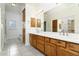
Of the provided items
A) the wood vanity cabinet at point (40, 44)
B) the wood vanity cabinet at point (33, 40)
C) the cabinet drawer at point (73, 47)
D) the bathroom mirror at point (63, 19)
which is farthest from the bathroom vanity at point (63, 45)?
the wood vanity cabinet at point (33, 40)

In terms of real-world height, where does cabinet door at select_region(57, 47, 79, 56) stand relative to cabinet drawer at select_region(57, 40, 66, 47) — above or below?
below

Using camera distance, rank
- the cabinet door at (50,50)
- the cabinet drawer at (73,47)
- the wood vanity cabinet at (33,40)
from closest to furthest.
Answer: the cabinet drawer at (73,47), the cabinet door at (50,50), the wood vanity cabinet at (33,40)

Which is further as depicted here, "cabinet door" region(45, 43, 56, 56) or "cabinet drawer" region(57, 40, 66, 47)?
"cabinet door" region(45, 43, 56, 56)

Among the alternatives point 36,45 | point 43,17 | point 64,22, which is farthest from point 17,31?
point 36,45

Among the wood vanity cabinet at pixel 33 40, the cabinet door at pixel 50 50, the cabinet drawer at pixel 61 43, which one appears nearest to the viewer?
the cabinet drawer at pixel 61 43

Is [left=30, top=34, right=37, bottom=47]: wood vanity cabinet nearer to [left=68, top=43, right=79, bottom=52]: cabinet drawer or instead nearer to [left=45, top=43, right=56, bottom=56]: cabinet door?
[left=45, top=43, right=56, bottom=56]: cabinet door

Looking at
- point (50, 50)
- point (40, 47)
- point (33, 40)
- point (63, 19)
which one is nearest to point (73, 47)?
point (63, 19)

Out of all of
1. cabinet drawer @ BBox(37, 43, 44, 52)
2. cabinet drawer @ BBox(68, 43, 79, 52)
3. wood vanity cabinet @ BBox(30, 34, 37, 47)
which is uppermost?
cabinet drawer @ BBox(68, 43, 79, 52)

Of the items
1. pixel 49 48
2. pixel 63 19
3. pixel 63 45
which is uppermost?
pixel 63 19

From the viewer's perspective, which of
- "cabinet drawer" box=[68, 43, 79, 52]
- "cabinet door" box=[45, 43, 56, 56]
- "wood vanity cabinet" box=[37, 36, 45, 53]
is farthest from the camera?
"wood vanity cabinet" box=[37, 36, 45, 53]

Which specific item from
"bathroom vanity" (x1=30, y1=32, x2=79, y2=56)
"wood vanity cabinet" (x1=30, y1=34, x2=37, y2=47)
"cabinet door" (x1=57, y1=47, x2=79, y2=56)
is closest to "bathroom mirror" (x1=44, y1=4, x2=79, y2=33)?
"bathroom vanity" (x1=30, y1=32, x2=79, y2=56)

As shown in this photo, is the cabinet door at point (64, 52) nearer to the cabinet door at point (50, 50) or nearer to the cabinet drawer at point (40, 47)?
the cabinet door at point (50, 50)

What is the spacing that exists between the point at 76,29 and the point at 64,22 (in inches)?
12.6

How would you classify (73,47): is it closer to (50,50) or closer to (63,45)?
(63,45)
